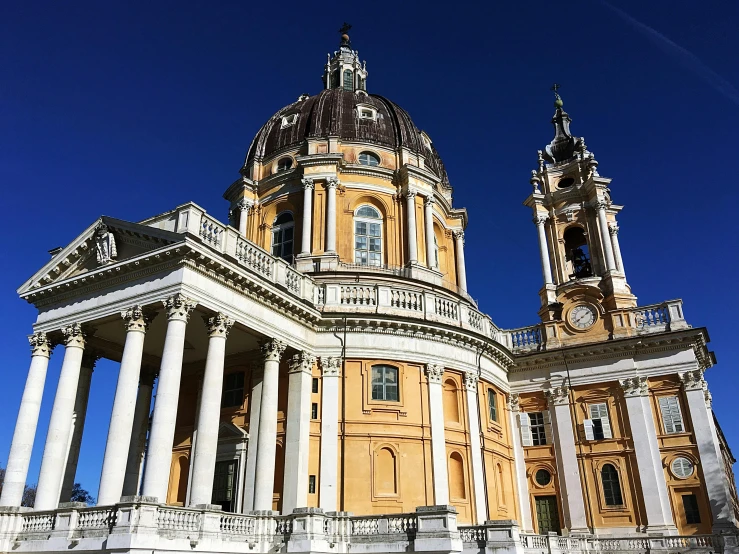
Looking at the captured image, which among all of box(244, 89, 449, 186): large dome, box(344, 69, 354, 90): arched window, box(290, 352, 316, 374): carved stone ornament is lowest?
box(290, 352, 316, 374): carved stone ornament

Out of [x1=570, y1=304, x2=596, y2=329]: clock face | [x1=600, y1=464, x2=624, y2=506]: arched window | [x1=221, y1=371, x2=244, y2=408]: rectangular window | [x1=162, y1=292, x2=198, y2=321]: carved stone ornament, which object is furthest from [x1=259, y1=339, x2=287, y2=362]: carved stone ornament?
[x1=570, y1=304, x2=596, y2=329]: clock face

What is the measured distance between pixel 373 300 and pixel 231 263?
6584mm

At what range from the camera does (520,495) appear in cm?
2567

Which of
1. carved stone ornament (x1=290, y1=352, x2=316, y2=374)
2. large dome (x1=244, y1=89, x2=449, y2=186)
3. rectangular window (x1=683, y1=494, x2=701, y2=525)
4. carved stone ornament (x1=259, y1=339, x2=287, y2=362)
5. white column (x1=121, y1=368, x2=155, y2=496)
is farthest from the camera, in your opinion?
large dome (x1=244, y1=89, x2=449, y2=186)

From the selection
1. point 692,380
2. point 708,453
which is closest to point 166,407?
point 708,453

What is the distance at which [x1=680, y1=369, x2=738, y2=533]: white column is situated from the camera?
74.2 feet

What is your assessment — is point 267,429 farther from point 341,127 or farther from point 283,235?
point 341,127

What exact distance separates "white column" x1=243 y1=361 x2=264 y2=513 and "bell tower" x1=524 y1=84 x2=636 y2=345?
13735 millimetres

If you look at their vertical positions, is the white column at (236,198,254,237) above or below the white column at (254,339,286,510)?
above

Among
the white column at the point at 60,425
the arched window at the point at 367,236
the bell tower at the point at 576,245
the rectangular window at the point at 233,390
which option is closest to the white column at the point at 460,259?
the bell tower at the point at 576,245

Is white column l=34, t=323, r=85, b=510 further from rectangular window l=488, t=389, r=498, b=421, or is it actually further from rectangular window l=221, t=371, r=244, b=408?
rectangular window l=488, t=389, r=498, b=421

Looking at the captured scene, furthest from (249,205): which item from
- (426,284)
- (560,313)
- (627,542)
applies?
(627,542)

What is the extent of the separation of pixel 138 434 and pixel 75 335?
18.2 feet

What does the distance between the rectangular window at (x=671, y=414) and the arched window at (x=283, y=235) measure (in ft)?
55.2
